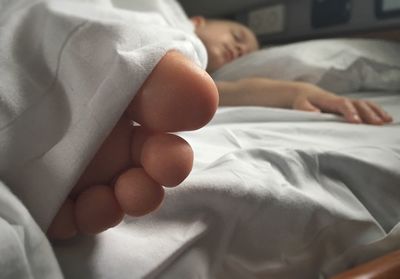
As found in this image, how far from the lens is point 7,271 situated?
314 mm

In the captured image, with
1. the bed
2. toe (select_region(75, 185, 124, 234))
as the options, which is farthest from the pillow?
toe (select_region(75, 185, 124, 234))

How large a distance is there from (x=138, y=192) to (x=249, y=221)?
160mm

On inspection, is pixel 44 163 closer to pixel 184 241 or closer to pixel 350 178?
pixel 184 241

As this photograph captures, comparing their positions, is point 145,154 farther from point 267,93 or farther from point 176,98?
point 267,93

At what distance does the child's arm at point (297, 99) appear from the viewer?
77 centimetres

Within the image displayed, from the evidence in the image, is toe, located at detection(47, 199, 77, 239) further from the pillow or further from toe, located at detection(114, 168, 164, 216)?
the pillow

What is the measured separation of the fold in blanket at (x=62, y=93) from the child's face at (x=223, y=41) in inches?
33.4

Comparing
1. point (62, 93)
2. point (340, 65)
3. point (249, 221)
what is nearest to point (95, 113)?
point (62, 93)

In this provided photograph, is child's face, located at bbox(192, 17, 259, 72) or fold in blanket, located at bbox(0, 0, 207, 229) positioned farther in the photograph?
child's face, located at bbox(192, 17, 259, 72)

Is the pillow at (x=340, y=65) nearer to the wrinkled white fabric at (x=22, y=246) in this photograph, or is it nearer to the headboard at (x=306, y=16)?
the headboard at (x=306, y=16)

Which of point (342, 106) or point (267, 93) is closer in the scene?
point (342, 106)

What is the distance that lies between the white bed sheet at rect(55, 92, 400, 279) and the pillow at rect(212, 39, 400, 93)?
0.44 meters

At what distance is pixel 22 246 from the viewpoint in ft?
1.07

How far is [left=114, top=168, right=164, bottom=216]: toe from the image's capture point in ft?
1.08
